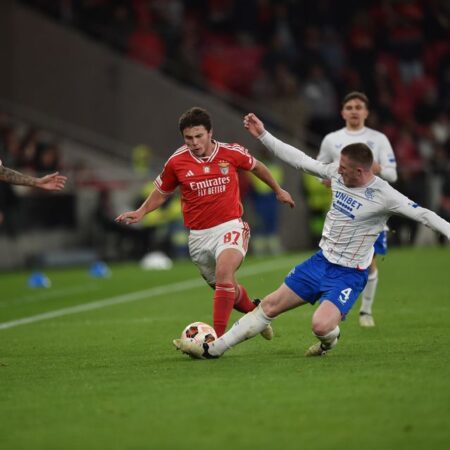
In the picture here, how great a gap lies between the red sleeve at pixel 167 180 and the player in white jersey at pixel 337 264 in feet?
4.66

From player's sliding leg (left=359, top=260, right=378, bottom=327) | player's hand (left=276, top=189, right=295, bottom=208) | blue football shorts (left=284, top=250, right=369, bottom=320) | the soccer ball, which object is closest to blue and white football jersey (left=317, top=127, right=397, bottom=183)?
player's sliding leg (left=359, top=260, right=378, bottom=327)

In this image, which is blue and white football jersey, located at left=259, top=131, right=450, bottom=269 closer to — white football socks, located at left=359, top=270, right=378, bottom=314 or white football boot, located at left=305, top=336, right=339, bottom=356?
white football boot, located at left=305, top=336, right=339, bottom=356

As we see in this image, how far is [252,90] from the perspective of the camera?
26.7 m

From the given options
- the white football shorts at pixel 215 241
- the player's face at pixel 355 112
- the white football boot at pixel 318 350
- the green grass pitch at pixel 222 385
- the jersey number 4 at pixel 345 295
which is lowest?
the green grass pitch at pixel 222 385

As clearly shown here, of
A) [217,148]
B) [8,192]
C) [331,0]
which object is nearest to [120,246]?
[8,192]

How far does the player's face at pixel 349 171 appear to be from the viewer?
30.4 ft

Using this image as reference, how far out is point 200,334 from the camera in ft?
32.3

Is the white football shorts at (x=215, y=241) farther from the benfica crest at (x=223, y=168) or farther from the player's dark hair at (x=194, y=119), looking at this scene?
the player's dark hair at (x=194, y=119)

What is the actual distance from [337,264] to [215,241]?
127 centimetres

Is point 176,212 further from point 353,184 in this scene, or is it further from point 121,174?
point 353,184

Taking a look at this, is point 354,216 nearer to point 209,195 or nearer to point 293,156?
point 293,156

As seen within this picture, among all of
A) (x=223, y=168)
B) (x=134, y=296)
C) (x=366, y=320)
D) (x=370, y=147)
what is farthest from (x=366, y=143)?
(x=134, y=296)

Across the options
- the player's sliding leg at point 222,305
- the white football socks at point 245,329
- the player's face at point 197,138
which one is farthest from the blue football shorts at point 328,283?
the player's face at point 197,138

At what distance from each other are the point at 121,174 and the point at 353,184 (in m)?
15.7
